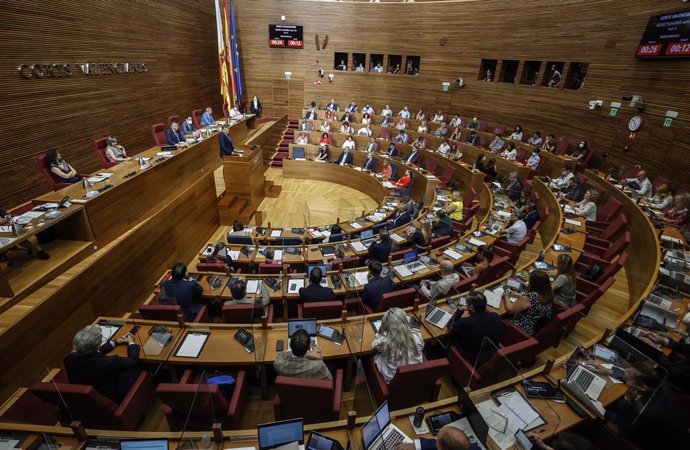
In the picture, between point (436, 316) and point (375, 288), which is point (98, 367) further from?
point (436, 316)

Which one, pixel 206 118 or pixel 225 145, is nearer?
pixel 225 145

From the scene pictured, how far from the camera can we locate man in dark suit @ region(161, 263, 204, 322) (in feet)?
12.3

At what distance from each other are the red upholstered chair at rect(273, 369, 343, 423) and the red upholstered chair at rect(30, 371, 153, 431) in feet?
3.91

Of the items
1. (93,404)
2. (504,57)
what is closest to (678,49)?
(504,57)

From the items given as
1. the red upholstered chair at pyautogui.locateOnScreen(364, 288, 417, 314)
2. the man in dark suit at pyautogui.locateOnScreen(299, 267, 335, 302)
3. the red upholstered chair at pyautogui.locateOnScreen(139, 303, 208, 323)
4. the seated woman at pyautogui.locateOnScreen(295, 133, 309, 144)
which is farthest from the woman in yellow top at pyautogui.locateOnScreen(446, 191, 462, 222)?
the seated woman at pyautogui.locateOnScreen(295, 133, 309, 144)

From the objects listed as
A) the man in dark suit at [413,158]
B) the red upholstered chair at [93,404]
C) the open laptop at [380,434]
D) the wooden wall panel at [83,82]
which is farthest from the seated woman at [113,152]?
the man in dark suit at [413,158]

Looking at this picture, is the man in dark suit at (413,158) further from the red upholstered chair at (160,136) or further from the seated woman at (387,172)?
the red upholstered chair at (160,136)

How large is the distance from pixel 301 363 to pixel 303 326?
2.48 feet

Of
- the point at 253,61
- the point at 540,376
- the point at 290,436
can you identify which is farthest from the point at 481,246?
the point at 253,61

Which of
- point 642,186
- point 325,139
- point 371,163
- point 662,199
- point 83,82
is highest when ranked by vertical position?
point 83,82

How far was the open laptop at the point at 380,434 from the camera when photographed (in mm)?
2178

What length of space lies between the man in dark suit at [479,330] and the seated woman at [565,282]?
135 cm

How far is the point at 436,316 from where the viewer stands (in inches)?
140

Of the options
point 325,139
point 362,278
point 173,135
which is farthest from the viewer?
point 325,139
